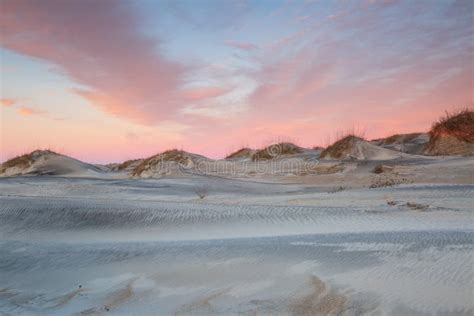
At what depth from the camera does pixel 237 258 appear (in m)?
4.80

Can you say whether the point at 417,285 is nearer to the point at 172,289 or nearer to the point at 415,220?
the point at 172,289

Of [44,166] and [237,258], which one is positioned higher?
[44,166]

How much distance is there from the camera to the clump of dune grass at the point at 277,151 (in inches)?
1007

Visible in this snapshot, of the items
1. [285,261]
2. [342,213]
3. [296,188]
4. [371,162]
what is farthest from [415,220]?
[371,162]

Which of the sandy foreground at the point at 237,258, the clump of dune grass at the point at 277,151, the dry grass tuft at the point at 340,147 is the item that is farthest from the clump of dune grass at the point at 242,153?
the sandy foreground at the point at 237,258

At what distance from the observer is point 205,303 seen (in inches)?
146

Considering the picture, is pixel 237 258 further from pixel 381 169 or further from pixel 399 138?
pixel 399 138

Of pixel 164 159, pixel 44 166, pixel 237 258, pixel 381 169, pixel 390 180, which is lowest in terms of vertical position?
pixel 237 258

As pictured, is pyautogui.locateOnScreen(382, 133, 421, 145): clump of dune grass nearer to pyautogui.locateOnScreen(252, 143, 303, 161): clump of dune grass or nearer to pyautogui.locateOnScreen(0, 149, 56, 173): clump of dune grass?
pyautogui.locateOnScreen(252, 143, 303, 161): clump of dune grass

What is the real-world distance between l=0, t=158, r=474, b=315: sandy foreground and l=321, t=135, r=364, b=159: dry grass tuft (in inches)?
459

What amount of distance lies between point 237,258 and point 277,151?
2156 centimetres

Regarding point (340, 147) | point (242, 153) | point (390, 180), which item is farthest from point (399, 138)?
point (390, 180)

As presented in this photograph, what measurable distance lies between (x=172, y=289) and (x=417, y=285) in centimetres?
214

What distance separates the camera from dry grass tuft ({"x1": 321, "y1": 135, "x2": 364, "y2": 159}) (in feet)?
68.2
